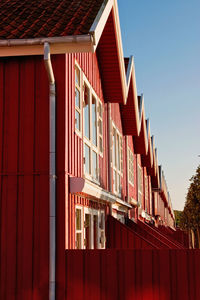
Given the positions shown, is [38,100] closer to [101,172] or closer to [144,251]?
[144,251]

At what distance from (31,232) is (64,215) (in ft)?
2.02

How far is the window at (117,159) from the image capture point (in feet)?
46.4

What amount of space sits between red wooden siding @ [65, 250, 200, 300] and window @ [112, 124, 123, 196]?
6.49 meters

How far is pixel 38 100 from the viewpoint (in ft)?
26.0

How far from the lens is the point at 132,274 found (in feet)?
24.1

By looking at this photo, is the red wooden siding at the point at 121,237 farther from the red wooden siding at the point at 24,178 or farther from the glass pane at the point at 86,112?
the red wooden siding at the point at 24,178

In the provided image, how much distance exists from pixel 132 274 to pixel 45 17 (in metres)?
4.62

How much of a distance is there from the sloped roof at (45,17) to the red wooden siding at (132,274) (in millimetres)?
3633

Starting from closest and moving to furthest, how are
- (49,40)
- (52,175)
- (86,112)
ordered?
(49,40), (52,175), (86,112)

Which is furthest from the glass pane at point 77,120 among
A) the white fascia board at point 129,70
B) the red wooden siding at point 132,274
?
the white fascia board at point 129,70

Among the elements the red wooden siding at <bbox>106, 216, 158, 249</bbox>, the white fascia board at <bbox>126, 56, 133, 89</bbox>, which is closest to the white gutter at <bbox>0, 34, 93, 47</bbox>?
the red wooden siding at <bbox>106, 216, 158, 249</bbox>

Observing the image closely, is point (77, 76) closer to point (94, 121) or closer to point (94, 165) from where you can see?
point (94, 121)

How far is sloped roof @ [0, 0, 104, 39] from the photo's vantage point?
24.2ft

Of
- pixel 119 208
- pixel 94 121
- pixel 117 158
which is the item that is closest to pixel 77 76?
pixel 94 121
